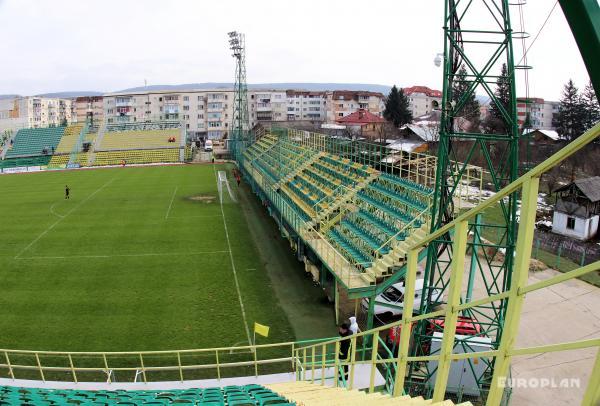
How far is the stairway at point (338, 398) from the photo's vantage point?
430cm

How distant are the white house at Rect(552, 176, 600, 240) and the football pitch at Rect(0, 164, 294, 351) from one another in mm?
16910

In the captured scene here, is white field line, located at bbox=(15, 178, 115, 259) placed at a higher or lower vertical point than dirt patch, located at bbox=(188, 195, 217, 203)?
lower

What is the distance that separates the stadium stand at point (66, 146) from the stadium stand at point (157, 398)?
56.6 m

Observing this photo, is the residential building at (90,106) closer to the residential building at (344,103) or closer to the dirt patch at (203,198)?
the residential building at (344,103)

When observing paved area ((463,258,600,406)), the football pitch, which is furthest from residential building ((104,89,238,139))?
paved area ((463,258,600,406))

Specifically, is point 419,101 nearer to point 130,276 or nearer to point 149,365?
point 130,276

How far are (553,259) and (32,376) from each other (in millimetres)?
20177

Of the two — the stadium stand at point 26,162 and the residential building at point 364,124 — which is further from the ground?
the residential building at point 364,124

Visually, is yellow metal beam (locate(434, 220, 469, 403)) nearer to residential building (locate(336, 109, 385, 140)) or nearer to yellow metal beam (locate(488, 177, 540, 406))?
yellow metal beam (locate(488, 177, 540, 406))

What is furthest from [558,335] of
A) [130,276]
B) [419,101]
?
[419,101]

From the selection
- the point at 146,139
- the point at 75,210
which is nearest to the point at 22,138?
the point at 146,139

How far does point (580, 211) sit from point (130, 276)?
883 inches

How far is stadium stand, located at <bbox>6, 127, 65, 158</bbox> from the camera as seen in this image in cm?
6406

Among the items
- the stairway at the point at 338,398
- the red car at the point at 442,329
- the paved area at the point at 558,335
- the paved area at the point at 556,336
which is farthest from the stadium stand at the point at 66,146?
the stairway at the point at 338,398
